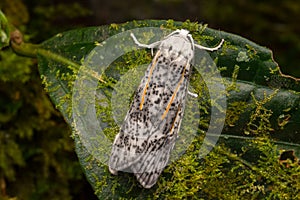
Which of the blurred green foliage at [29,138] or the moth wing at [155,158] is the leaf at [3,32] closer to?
the blurred green foliage at [29,138]

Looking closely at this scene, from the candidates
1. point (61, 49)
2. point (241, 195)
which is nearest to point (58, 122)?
point (61, 49)

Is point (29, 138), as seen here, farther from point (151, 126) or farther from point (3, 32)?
point (151, 126)

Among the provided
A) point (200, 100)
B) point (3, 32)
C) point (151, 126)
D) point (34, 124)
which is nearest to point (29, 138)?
A: point (34, 124)

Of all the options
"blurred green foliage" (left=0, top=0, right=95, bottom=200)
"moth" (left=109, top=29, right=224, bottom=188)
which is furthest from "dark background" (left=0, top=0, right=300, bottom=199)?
"moth" (left=109, top=29, right=224, bottom=188)

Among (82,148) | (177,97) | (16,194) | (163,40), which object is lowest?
(16,194)

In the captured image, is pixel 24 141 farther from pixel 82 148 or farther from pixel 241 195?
pixel 241 195

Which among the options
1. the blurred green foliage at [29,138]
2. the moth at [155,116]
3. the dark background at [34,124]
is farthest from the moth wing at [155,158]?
the blurred green foliage at [29,138]

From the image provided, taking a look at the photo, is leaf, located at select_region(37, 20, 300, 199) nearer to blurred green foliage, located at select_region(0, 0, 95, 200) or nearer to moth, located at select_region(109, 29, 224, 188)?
moth, located at select_region(109, 29, 224, 188)
